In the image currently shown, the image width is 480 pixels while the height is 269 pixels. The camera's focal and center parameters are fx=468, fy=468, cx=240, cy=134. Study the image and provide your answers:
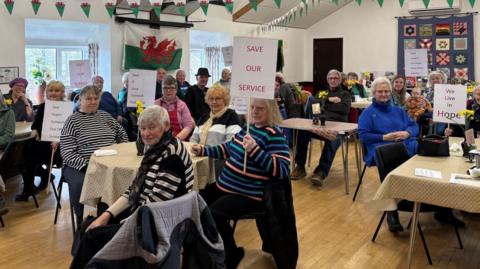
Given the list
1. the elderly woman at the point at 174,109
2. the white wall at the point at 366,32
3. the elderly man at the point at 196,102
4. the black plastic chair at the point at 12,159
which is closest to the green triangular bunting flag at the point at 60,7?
the elderly man at the point at 196,102

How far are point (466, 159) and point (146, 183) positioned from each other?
2092 mm

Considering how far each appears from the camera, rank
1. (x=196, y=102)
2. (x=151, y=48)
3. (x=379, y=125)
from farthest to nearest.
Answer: (x=151, y=48) < (x=196, y=102) < (x=379, y=125)

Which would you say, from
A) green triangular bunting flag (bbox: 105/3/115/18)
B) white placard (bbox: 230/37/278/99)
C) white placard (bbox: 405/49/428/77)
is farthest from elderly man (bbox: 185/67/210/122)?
white placard (bbox: 230/37/278/99)

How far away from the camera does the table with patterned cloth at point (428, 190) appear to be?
93.5 inches

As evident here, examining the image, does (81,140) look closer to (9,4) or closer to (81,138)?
(81,138)

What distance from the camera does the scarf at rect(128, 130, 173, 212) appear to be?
222 centimetres

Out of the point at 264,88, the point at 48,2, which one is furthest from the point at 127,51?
the point at 264,88

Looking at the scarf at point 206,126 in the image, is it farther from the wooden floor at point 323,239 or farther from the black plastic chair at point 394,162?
the black plastic chair at point 394,162

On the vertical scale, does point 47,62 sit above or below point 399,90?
above

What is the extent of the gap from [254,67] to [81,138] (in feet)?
4.64

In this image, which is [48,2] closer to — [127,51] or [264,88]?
[127,51]

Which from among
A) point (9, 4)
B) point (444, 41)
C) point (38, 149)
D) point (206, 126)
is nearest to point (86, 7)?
point (9, 4)

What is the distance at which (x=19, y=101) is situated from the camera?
17.6ft

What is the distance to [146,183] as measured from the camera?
223 cm
